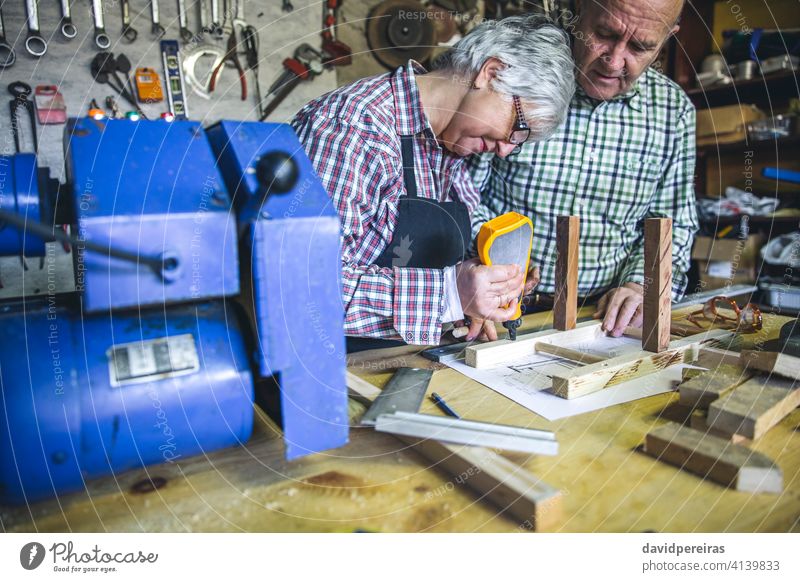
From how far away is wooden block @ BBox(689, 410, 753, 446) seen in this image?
1.84ft

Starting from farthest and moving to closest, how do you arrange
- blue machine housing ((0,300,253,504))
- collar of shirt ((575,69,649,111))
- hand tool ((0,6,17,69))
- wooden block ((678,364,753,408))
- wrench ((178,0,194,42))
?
wrench ((178,0,194,42)) < hand tool ((0,6,17,69)) < collar of shirt ((575,69,649,111)) < wooden block ((678,364,753,408)) < blue machine housing ((0,300,253,504))

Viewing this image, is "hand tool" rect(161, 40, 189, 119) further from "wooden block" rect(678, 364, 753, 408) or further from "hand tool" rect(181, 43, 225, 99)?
"wooden block" rect(678, 364, 753, 408)

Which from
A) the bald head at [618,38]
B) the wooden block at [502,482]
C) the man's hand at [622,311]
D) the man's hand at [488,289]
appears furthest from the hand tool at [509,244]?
the bald head at [618,38]

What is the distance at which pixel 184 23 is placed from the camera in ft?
7.17

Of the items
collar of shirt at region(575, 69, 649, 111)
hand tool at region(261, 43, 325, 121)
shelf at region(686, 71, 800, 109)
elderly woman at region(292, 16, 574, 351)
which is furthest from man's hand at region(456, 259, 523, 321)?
shelf at region(686, 71, 800, 109)

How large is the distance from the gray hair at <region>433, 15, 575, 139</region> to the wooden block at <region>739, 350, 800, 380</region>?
616 millimetres

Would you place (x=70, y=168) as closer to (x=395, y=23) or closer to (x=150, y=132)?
(x=150, y=132)

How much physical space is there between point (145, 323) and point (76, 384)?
0.26ft

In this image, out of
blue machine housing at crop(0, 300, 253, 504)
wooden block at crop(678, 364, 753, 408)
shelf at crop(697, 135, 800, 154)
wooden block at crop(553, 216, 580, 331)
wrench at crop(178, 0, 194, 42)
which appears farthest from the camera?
shelf at crop(697, 135, 800, 154)

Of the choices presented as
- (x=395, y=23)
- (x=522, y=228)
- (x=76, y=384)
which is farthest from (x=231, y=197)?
(x=395, y=23)

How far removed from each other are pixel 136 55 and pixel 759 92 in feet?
9.59

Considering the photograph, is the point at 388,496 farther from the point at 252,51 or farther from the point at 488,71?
the point at 252,51

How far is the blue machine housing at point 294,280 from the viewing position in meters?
0.51

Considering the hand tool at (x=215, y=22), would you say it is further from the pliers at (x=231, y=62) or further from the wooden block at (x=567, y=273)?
the wooden block at (x=567, y=273)
